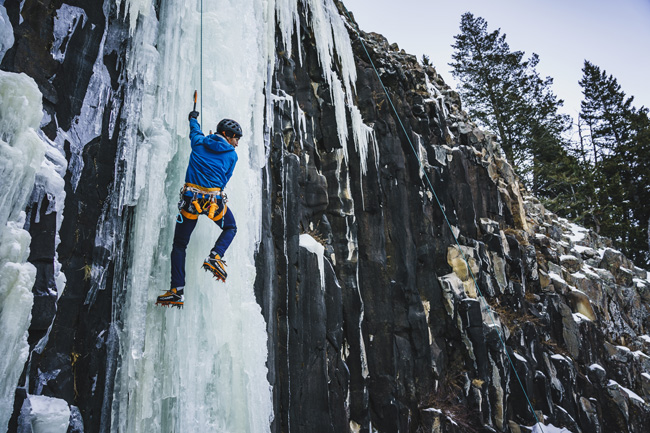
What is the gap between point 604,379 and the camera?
11672mm

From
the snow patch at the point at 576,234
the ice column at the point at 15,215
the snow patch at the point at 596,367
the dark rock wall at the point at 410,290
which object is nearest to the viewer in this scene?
the ice column at the point at 15,215

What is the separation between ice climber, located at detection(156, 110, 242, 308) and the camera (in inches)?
163

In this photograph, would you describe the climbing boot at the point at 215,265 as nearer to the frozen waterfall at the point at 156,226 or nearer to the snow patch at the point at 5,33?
the frozen waterfall at the point at 156,226

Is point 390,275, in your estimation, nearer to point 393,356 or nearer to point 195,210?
point 393,356

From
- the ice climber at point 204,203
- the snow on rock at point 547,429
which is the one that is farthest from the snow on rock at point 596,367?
the ice climber at point 204,203

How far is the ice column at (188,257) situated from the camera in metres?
4.11

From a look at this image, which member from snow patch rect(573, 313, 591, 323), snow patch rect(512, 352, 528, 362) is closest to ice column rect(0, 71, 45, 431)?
snow patch rect(512, 352, 528, 362)

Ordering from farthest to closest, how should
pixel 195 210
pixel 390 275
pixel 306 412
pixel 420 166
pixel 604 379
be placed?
1. pixel 604 379
2. pixel 420 166
3. pixel 390 275
4. pixel 306 412
5. pixel 195 210

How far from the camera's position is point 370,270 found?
852 cm

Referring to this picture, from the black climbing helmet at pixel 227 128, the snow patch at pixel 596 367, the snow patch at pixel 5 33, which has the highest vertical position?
the snow patch at pixel 5 33

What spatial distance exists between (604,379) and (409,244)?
24.3 feet

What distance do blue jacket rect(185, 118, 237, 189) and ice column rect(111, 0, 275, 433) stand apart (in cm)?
49

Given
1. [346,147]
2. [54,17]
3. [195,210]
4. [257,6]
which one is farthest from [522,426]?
[54,17]

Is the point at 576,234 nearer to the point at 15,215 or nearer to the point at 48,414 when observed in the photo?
the point at 48,414
